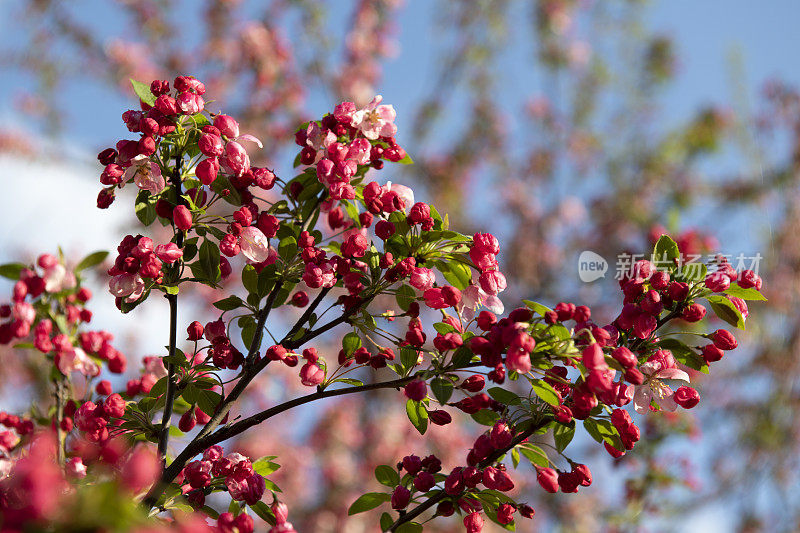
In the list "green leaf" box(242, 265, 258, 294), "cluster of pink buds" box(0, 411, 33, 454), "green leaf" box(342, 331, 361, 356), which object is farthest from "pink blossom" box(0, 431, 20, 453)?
"green leaf" box(342, 331, 361, 356)

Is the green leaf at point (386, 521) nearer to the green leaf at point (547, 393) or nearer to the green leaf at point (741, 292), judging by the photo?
the green leaf at point (547, 393)

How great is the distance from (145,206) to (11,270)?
0.51 metres

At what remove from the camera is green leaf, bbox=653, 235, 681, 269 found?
3.88 ft

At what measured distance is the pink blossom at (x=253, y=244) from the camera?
1.15 m

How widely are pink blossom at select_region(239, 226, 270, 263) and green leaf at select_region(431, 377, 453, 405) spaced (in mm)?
370

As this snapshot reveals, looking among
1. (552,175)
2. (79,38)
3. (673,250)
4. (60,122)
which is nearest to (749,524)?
(552,175)

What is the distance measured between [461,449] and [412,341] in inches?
218

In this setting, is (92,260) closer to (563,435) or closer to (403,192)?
(403,192)

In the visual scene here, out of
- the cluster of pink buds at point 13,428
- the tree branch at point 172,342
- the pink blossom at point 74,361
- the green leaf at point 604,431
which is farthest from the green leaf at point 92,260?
the green leaf at point 604,431

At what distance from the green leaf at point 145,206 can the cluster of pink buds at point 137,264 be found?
7 centimetres

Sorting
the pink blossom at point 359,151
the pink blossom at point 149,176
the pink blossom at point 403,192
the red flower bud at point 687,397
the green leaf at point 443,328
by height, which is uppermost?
the pink blossom at point 359,151

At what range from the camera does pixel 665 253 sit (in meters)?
1.19

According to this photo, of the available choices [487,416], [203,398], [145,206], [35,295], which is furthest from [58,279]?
[487,416]

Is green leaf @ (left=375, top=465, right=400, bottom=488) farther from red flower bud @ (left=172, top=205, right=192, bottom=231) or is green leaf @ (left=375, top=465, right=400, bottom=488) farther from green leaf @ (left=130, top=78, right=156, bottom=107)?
green leaf @ (left=130, top=78, right=156, bottom=107)
